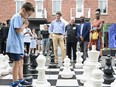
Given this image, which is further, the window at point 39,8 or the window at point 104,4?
the window at point 104,4

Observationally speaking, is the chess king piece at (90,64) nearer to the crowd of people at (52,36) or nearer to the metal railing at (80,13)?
the crowd of people at (52,36)

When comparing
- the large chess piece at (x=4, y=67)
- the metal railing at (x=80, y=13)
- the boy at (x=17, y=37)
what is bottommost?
the large chess piece at (x=4, y=67)

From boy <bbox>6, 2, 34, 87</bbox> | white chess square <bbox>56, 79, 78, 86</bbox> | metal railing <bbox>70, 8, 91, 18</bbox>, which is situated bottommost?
white chess square <bbox>56, 79, 78, 86</bbox>

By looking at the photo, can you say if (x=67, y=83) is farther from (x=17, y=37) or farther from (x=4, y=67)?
(x=4, y=67)

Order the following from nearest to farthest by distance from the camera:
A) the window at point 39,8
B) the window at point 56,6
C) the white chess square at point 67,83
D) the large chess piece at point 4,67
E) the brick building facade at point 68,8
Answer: the white chess square at point 67,83
the large chess piece at point 4,67
the window at point 39,8
the brick building facade at point 68,8
the window at point 56,6

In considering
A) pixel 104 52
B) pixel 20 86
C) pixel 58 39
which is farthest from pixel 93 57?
pixel 104 52

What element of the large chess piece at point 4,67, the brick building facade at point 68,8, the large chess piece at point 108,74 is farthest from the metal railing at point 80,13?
the large chess piece at point 108,74

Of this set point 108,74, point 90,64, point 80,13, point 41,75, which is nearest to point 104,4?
point 80,13

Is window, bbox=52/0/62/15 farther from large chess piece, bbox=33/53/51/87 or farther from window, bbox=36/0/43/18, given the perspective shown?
large chess piece, bbox=33/53/51/87

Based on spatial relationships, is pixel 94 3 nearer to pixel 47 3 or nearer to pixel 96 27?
pixel 47 3

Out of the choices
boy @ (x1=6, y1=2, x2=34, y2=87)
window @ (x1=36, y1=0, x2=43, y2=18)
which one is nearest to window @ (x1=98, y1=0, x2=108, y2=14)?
window @ (x1=36, y1=0, x2=43, y2=18)

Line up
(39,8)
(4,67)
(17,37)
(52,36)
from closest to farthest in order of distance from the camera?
1. (17,37)
2. (4,67)
3. (52,36)
4. (39,8)

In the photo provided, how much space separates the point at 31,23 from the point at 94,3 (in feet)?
17.4

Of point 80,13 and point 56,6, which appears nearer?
point 80,13
